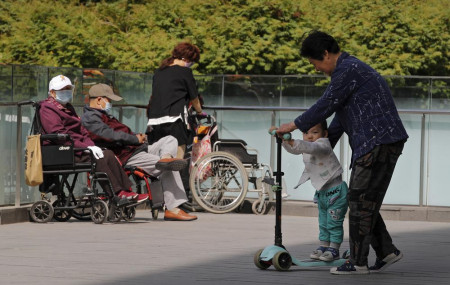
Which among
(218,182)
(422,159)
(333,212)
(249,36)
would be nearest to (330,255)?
(333,212)

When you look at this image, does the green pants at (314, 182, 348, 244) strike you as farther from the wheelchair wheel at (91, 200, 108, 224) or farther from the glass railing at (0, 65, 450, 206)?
the glass railing at (0, 65, 450, 206)

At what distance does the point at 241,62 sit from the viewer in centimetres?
1973

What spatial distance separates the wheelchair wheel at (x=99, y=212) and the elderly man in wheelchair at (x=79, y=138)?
10 centimetres

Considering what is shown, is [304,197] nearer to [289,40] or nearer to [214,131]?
[214,131]

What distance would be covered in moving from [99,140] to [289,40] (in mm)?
8904

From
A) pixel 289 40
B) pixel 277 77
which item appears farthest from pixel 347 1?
pixel 277 77

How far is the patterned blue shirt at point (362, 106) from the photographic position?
748cm

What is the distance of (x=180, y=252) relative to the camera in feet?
29.5

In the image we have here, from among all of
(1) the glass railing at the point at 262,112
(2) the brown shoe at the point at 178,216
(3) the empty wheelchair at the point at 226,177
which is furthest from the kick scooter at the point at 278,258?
(3) the empty wheelchair at the point at 226,177

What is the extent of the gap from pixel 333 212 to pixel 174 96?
15.8ft

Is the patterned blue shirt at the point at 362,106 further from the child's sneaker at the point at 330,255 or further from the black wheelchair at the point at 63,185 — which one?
the black wheelchair at the point at 63,185

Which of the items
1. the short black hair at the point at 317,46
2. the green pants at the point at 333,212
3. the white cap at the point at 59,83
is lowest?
the green pants at the point at 333,212

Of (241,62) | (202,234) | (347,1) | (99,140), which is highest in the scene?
(347,1)

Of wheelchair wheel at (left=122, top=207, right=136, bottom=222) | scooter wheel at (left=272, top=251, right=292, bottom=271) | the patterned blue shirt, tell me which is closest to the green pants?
scooter wheel at (left=272, top=251, right=292, bottom=271)
